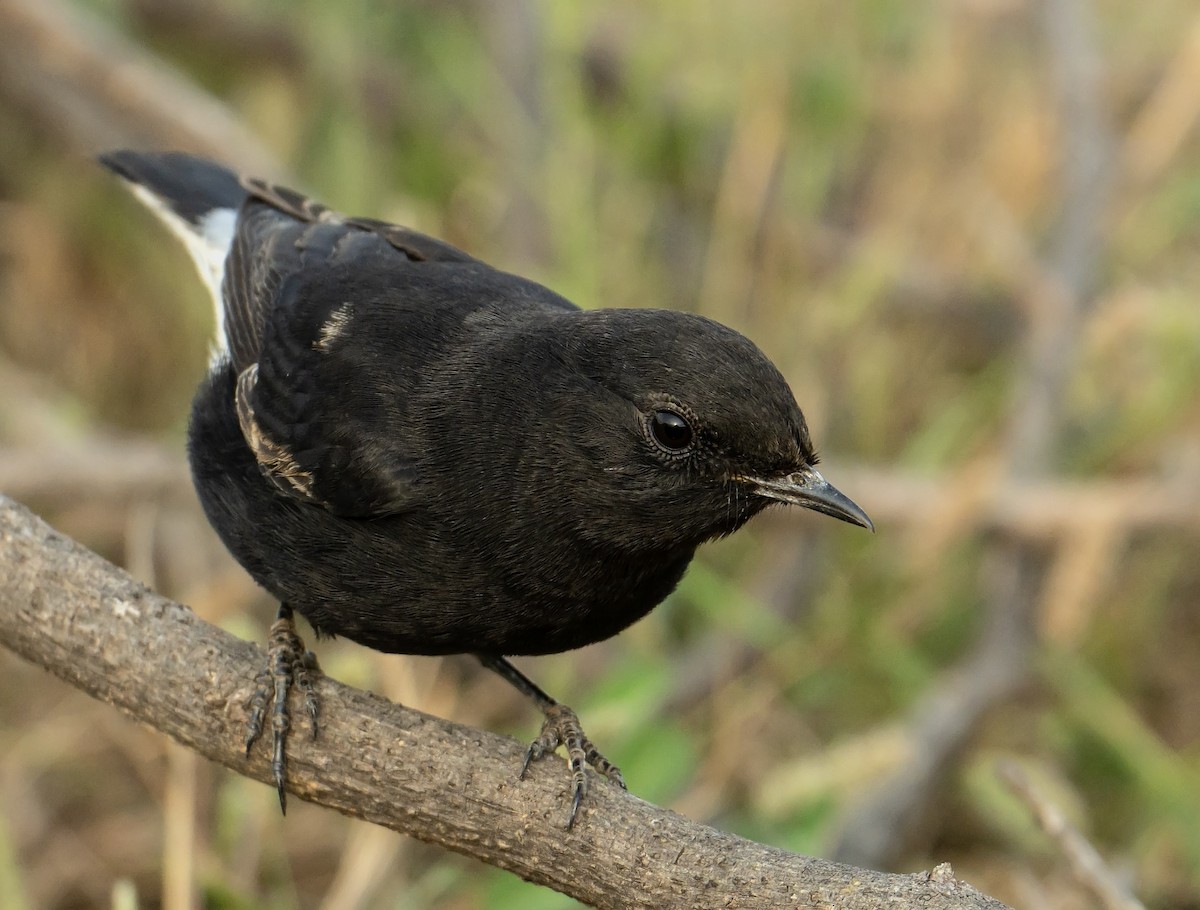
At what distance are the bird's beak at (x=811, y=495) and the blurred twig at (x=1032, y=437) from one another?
2.30 metres

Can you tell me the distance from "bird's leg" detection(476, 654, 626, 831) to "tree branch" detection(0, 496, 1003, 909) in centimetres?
3

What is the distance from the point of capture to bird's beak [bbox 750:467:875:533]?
3395mm

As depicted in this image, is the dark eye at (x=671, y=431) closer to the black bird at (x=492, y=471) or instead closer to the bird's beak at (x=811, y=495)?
the black bird at (x=492, y=471)

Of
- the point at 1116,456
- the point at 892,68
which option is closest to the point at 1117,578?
the point at 1116,456

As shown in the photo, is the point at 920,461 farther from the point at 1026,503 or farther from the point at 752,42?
the point at 752,42

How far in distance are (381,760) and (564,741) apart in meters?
0.61

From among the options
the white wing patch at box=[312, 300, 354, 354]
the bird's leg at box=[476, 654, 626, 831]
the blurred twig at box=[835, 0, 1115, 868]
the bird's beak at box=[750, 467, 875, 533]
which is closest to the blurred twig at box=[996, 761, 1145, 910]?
the bird's beak at box=[750, 467, 875, 533]

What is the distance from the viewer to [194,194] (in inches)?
204

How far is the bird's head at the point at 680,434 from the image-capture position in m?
3.33

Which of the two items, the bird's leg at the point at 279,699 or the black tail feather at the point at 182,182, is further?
the black tail feather at the point at 182,182

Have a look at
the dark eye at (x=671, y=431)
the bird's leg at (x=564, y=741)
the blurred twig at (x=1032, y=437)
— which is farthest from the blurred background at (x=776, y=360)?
the dark eye at (x=671, y=431)

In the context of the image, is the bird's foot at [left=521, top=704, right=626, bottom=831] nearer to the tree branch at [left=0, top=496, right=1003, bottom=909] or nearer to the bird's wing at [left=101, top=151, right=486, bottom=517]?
the tree branch at [left=0, top=496, right=1003, bottom=909]

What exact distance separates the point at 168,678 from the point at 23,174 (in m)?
6.45

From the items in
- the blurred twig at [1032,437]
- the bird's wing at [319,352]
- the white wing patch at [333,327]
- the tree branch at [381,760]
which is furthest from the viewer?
the blurred twig at [1032,437]
